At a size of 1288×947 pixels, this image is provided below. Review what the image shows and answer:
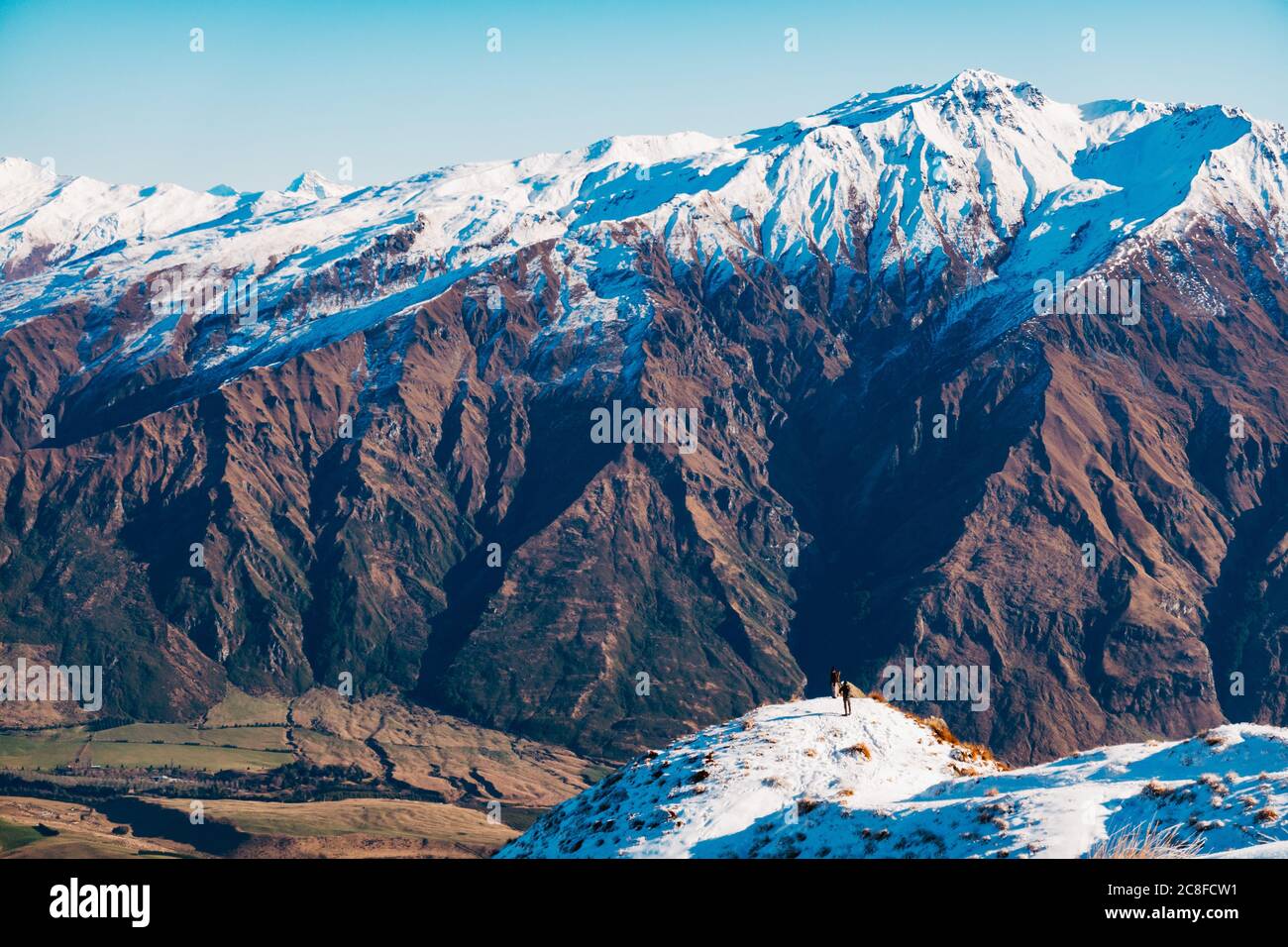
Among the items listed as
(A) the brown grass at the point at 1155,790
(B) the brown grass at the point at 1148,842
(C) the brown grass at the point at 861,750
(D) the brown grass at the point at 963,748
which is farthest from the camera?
(D) the brown grass at the point at 963,748

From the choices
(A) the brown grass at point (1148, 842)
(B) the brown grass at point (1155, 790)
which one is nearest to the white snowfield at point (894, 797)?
(B) the brown grass at point (1155, 790)

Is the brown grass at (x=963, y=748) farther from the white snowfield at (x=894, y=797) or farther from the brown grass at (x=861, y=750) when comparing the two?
the brown grass at (x=861, y=750)

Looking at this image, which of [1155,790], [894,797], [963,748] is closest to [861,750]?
[894,797]

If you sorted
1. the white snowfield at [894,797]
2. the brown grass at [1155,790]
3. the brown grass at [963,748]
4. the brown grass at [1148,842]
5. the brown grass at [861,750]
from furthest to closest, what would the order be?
the brown grass at [963,748], the brown grass at [861,750], the brown grass at [1155,790], the white snowfield at [894,797], the brown grass at [1148,842]

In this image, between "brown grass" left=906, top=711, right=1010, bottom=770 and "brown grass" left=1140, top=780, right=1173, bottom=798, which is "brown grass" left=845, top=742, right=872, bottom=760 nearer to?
"brown grass" left=906, top=711, right=1010, bottom=770

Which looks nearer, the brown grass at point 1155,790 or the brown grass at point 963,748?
the brown grass at point 1155,790

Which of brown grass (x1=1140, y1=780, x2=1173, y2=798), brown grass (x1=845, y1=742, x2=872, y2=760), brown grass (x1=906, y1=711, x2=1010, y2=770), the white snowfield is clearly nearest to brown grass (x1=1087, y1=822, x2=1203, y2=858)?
the white snowfield
